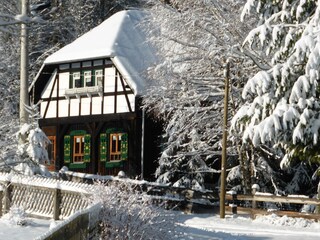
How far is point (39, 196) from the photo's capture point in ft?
70.9

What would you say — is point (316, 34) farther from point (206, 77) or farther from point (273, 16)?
point (206, 77)

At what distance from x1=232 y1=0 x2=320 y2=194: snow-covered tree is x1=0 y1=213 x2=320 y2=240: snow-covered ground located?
7.21ft

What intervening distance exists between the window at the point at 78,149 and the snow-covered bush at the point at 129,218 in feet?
70.1

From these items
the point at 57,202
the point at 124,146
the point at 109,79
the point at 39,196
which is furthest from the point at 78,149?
the point at 57,202

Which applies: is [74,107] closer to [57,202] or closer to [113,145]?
[113,145]

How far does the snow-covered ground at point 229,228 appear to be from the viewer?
18541mm

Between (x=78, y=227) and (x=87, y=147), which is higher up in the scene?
(x=87, y=147)

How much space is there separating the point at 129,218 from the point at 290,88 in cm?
582

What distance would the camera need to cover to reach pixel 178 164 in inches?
1271

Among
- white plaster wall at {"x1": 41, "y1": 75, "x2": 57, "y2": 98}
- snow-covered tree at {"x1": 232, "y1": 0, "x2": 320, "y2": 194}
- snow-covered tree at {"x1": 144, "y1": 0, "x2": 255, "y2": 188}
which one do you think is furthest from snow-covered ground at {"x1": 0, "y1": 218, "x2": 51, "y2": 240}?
white plaster wall at {"x1": 41, "y1": 75, "x2": 57, "y2": 98}

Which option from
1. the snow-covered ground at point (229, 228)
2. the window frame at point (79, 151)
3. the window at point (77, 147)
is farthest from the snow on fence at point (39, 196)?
the window frame at point (79, 151)

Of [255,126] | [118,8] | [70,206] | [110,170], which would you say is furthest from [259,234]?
[118,8]

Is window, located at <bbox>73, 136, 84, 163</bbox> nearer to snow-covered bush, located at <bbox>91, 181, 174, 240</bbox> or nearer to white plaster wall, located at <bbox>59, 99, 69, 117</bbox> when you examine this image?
white plaster wall, located at <bbox>59, 99, 69, 117</bbox>

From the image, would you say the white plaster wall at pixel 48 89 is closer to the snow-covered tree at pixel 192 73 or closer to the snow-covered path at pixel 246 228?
the snow-covered tree at pixel 192 73
